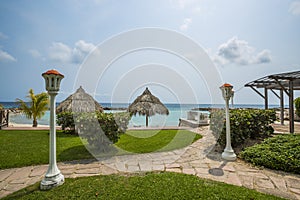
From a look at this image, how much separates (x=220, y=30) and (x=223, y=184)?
7665 mm

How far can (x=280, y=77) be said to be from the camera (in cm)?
710

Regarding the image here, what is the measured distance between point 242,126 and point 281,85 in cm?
366

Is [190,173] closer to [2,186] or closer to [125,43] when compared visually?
[2,186]

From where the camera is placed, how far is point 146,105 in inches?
464

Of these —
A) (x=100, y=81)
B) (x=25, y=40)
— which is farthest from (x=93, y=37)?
(x=25, y=40)

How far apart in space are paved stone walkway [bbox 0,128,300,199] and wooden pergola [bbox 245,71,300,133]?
509cm

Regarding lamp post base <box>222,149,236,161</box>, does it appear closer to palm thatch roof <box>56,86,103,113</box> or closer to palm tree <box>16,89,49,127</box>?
palm thatch roof <box>56,86,103,113</box>

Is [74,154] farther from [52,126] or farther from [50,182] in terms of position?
[52,126]

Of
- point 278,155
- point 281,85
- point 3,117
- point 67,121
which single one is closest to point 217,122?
point 278,155

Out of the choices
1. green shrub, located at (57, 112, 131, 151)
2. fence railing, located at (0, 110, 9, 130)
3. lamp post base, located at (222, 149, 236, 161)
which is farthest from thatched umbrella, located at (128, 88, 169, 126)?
fence railing, located at (0, 110, 9, 130)

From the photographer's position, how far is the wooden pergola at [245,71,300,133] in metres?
7.00

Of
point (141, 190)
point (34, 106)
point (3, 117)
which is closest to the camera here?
point (141, 190)

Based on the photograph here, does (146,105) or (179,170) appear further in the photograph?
(146,105)

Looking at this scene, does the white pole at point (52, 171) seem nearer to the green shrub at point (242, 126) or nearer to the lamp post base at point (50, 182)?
the lamp post base at point (50, 182)
